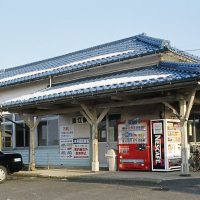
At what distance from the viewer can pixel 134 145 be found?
17984 millimetres

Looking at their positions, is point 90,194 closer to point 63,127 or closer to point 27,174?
point 27,174

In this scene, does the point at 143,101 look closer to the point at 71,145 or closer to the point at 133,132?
the point at 133,132

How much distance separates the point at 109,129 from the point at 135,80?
5.10m

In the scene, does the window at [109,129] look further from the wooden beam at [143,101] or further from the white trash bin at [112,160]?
the wooden beam at [143,101]

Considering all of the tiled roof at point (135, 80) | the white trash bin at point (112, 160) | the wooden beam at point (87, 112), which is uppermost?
the tiled roof at point (135, 80)

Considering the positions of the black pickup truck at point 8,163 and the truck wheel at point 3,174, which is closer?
the truck wheel at point 3,174

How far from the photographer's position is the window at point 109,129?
1995 cm

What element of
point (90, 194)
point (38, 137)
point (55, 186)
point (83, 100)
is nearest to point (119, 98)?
point (83, 100)

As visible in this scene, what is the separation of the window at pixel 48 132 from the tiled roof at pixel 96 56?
2585 mm

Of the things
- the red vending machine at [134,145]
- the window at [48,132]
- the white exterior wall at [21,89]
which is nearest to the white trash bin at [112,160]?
the red vending machine at [134,145]

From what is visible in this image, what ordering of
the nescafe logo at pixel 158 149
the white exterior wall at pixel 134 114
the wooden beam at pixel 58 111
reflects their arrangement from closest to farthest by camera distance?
the nescafe logo at pixel 158 149 → the white exterior wall at pixel 134 114 → the wooden beam at pixel 58 111

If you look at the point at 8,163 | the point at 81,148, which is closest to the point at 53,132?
the point at 81,148

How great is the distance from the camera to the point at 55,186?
14.1 meters

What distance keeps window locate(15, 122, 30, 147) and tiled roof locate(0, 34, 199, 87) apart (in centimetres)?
262
